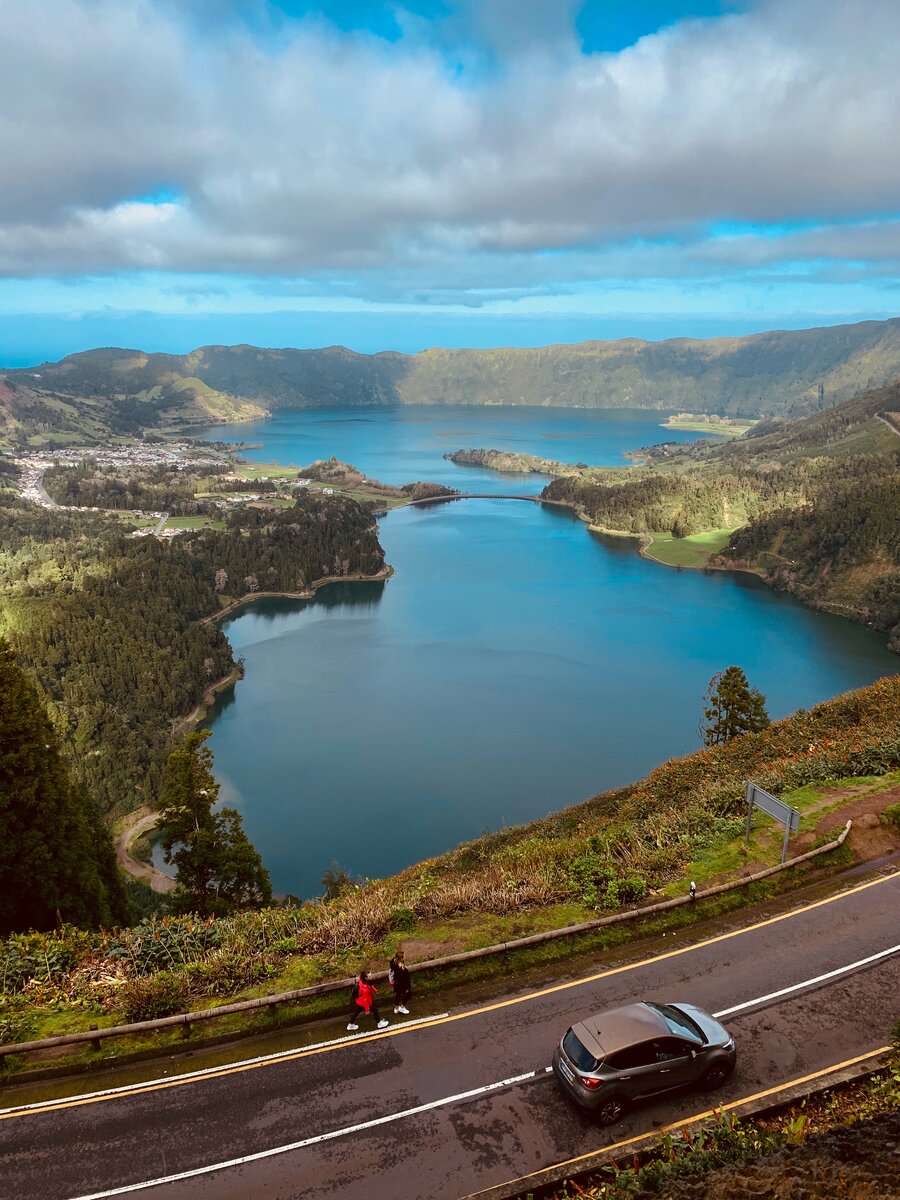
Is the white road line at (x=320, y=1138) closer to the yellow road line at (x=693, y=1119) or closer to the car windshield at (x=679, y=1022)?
the yellow road line at (x=693, y=1119)

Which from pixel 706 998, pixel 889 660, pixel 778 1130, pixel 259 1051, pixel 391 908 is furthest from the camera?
pixel 889 660

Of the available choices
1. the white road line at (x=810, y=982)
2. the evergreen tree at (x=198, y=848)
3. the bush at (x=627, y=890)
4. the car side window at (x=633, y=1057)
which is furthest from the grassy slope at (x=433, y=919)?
the evergreen tree at (x=198, y=848)

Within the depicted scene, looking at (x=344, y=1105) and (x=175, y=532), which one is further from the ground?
(x=344, y=1105)

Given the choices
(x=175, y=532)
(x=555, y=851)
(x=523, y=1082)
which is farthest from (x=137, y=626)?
(x=523, y=1082)

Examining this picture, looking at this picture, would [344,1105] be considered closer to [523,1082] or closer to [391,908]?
[523,1082]

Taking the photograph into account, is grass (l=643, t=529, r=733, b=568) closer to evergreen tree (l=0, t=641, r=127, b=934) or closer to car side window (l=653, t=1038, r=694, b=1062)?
evergreen tree (l=0, t=641, r=127, b=934)

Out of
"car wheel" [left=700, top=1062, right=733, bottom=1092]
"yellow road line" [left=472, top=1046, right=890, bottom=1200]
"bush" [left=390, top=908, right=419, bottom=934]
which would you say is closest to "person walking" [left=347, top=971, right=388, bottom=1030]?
"bush" [left=390, top=908, right=419, bottom=934]
